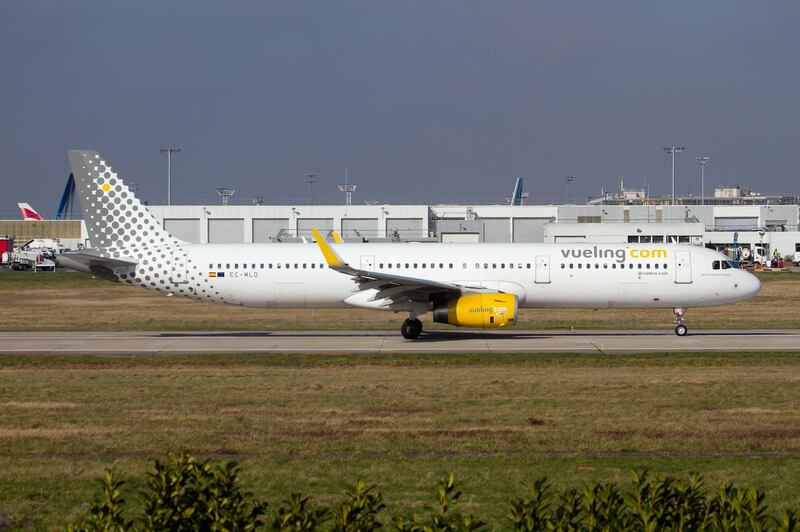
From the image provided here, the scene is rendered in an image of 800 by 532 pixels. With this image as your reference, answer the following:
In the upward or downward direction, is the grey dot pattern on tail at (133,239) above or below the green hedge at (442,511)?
above

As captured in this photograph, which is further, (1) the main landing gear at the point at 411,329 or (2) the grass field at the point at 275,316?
(2) the grass field at the point at 275,316

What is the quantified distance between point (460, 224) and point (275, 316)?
52442mm

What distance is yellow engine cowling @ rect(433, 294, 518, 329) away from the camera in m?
30.7

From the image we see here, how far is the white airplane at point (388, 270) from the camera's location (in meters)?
32.9

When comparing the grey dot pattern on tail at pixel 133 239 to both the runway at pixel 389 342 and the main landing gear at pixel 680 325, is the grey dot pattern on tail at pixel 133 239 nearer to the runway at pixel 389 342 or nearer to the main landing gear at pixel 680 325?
the runway at pixel 389 342

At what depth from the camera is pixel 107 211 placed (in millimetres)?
33875

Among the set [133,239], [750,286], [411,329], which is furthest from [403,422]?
[750,286]

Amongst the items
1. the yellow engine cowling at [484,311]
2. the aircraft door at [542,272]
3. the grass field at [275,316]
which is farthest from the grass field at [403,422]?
the grass field at [275,316]

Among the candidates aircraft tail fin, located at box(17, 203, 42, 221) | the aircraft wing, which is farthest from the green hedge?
aircraft tail fin, located at box(17, 203, 42, 221)

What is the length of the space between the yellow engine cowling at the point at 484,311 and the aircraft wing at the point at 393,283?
2.68 feet

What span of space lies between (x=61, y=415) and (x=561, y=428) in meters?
9.23

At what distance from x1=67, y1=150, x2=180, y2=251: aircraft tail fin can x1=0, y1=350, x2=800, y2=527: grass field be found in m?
8.29

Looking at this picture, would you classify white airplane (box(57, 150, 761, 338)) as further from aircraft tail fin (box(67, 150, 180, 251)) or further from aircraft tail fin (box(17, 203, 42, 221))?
aircraft tail fin (box(17, 203, 42, 221))

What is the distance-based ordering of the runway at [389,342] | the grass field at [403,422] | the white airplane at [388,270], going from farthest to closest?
the white airplane at [388,270], the runway at [389,342], the grass field at [403,422]
